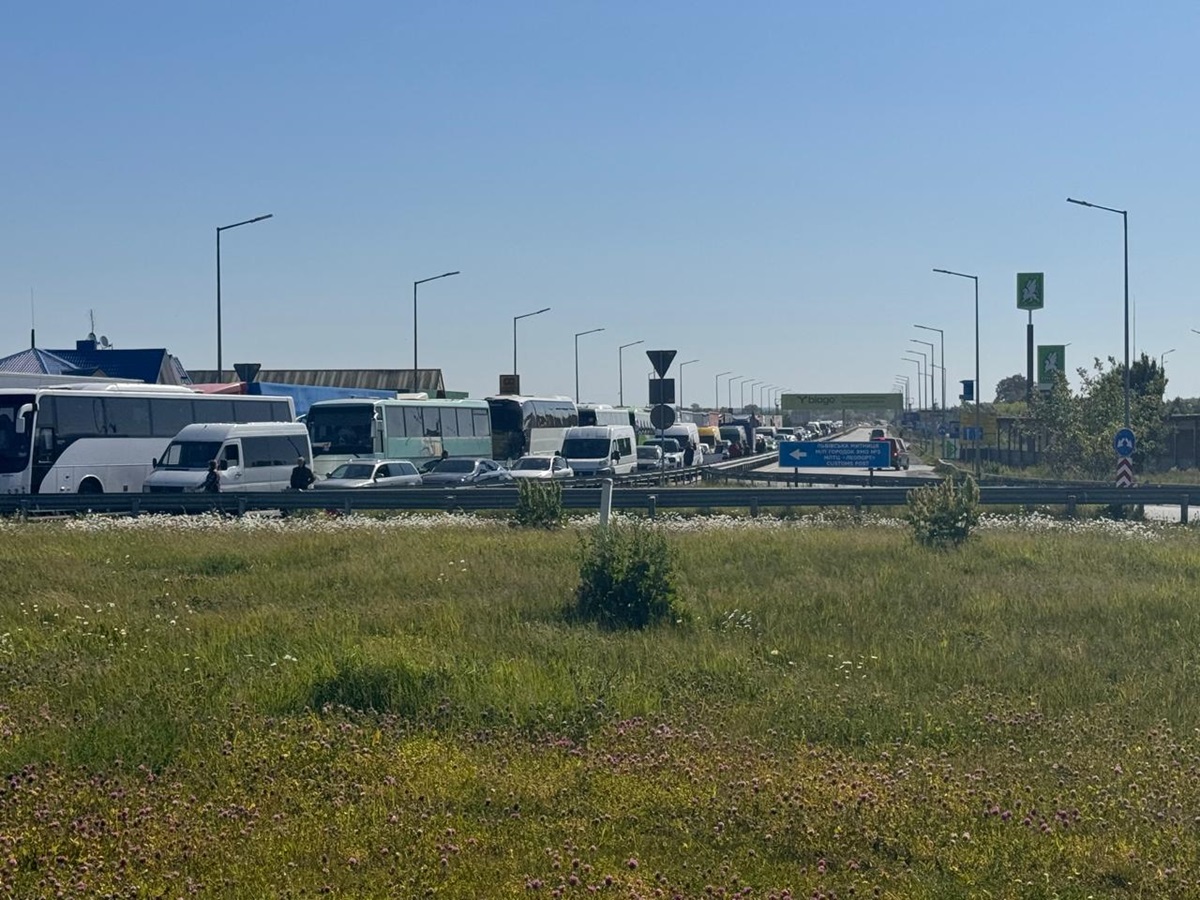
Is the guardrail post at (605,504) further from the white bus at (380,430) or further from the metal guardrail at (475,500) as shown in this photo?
the white bus at (380,430)

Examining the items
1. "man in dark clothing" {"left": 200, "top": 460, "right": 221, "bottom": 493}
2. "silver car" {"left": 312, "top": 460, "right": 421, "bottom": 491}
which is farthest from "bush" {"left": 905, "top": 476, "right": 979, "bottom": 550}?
"silver car" {"left": 312, "top": 460, "right": 421, "bottom": 491}

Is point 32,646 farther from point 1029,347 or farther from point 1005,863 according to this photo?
point 1029,347

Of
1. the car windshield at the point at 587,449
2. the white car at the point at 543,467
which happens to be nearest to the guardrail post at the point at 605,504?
the white car at the point at 543,467

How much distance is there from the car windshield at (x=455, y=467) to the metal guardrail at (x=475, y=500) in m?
12.2

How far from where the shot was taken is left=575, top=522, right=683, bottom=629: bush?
1466cm

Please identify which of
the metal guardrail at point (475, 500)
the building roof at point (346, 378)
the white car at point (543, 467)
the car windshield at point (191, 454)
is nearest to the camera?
the metal guardrail at point (475, 500)

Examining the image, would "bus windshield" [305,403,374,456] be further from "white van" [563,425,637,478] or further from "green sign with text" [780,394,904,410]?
"green sign with text" [780,394,904,410]

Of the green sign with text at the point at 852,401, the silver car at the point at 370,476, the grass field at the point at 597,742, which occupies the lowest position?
the grass field at the point at 597,742

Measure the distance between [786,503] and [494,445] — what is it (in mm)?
28367

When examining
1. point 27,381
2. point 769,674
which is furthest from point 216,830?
point 27,381

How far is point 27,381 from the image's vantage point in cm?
4175

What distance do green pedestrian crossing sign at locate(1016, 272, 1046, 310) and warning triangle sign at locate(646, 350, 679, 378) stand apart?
4312 cm

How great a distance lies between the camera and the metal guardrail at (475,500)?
31625 mm

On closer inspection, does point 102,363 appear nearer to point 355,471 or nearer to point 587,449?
point 587,449
